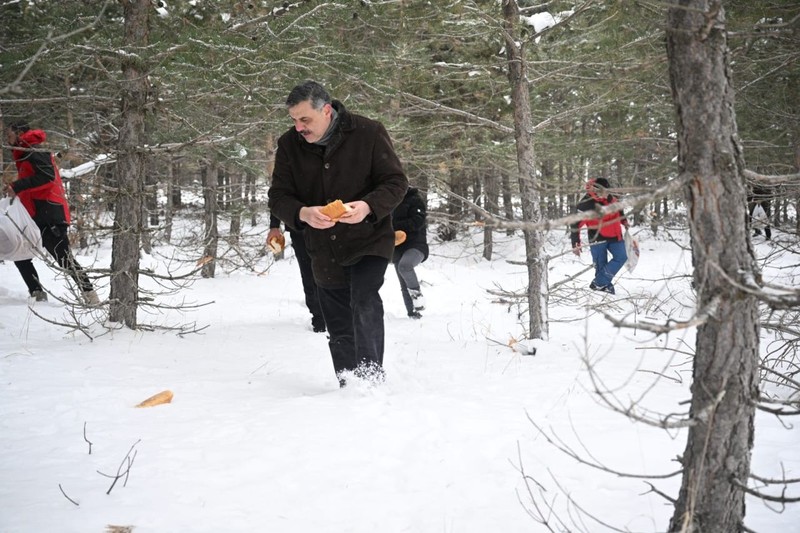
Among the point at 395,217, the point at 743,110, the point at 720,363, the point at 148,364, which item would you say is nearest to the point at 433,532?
the point at 720,363

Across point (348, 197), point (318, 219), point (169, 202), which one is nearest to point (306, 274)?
point (348, 197)

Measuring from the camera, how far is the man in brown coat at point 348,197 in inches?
150

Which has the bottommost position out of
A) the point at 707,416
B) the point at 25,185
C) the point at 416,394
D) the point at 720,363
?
the point at 416,394

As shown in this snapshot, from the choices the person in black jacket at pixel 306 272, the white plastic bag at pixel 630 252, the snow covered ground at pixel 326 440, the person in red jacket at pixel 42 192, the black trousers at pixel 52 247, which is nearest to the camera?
the white plastic bag at pixel 630 252

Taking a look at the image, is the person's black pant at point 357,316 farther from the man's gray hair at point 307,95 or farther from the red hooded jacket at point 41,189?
the red hooded jacket at point 41,189

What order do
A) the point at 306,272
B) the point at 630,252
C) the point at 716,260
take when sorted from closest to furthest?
the point at 716,260 → the point at 630,252 → the point at 306,272

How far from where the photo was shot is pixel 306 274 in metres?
6.36

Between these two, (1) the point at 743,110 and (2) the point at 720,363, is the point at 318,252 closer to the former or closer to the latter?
(2) the point at 720,363

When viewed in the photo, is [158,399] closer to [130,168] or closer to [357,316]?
[357,316]

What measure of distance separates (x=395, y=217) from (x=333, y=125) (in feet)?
12.0

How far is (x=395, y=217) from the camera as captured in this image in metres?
7.47

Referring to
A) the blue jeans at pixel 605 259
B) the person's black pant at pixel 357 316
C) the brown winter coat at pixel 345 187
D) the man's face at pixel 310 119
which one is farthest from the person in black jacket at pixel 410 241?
the blue jeans at pixel 605 259

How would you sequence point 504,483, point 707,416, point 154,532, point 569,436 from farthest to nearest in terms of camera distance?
point 569,436, point 504,483, point 154,532, point 707,416

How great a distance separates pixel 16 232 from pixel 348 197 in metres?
4.77
